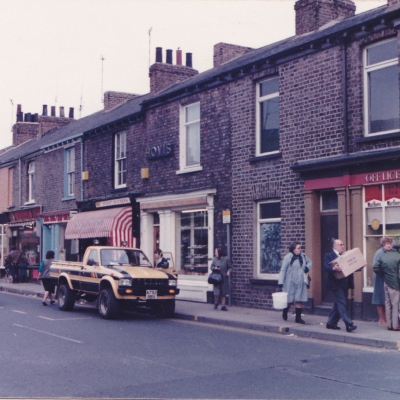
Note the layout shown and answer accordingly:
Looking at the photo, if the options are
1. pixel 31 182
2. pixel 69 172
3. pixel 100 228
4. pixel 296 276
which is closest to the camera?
pixel 296 276

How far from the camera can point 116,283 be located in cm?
1530

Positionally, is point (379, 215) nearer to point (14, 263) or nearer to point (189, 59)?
point (189, 59)

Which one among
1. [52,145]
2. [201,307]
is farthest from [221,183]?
[52,145]

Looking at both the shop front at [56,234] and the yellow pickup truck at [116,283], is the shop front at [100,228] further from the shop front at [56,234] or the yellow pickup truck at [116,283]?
the yellow pickup truck at [116,283]

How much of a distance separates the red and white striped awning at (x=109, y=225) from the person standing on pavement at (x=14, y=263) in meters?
6.17

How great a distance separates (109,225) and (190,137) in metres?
5.07

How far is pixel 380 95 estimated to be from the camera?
14.7 metres

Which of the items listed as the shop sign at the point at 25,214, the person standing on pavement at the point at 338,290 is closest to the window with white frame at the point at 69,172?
the shop sign at the point at 25,214

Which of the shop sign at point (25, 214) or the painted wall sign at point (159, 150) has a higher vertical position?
the painted wall sign at point (159, 150)

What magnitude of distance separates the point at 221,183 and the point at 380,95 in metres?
5.87

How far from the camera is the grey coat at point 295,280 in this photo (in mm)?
14062

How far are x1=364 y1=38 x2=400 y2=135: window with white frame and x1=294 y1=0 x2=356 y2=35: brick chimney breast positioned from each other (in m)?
3.60

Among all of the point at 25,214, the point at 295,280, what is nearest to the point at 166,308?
the point at 295,280

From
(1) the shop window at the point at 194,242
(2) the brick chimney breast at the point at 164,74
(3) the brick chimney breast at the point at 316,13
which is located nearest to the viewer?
(3) the brick chimney breast at the point at 316,13
